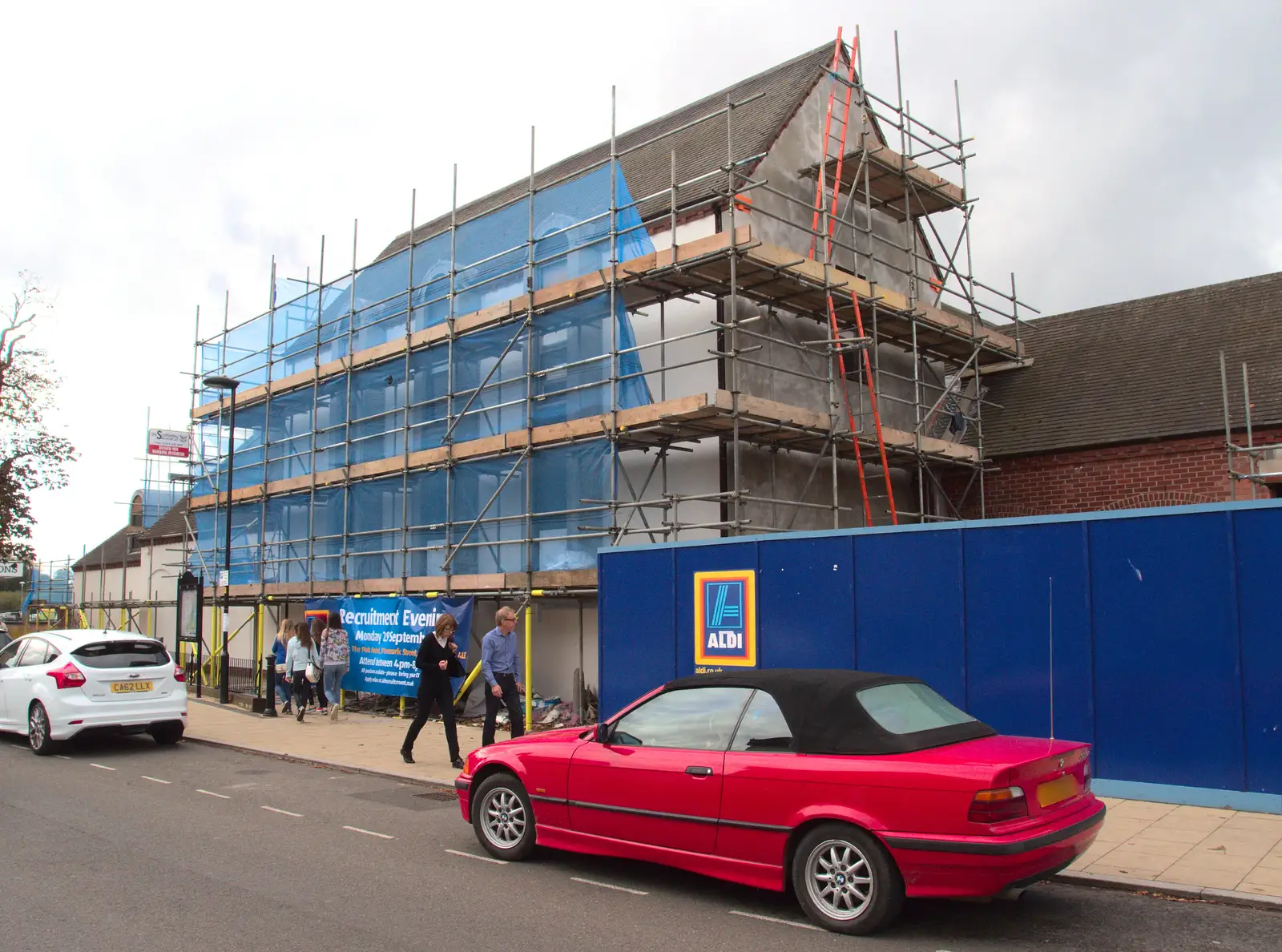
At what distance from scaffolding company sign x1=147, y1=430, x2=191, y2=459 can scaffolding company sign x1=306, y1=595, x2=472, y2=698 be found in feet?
33.7

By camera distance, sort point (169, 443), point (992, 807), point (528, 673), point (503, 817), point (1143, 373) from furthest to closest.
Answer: point (169, 443) → point (1143, 373) → point (528, 673) → point (503, 817) → point (992, 807)

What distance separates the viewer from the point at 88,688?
41.7ft

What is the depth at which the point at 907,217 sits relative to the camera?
18094 millimetres

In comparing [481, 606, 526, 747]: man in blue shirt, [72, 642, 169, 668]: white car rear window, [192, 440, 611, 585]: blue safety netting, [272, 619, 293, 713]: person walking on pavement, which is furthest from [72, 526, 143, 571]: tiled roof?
[481, 606, 526, 747]: man in blue shirt

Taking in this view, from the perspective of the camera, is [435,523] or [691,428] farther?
[435,523]

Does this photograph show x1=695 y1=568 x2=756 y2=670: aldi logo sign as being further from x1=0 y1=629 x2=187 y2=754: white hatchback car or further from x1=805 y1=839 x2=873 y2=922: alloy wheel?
x1=0 y1=629 x2=187 y2=754: white hatchback car

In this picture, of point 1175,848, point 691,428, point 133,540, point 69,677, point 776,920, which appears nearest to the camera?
point 776,920

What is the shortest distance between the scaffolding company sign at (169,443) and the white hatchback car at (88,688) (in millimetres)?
12527

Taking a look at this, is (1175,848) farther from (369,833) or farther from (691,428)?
(691,428)

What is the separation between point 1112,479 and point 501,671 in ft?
35.0

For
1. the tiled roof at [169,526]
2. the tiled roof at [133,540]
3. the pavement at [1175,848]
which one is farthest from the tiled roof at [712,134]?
the tiled roof at [169,526]

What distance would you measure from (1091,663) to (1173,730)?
0.83 meters

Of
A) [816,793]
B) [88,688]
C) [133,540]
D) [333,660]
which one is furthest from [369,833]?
[133,540]

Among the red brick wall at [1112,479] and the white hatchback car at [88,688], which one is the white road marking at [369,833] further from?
the red brick wall at [1112,479]
